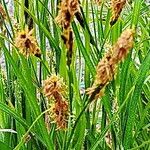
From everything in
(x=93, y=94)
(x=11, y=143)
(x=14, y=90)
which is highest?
(x=93, y=94)

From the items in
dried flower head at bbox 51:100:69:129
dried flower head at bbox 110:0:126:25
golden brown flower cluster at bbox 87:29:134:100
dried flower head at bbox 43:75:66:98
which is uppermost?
dried flower head at bbox 110:0:126:25

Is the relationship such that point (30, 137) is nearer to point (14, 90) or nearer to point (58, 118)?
point (14, 90)

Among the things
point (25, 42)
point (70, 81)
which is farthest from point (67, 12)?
point (70, 81)

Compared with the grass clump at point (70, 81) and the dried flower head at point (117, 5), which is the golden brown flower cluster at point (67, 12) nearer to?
the grass clump at point (70, 81)

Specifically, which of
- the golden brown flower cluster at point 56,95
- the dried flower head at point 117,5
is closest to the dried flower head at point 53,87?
the golden brown flower cluster at point 56,95

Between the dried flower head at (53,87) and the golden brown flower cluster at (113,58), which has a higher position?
the golden brown flower cluster at (113,58)

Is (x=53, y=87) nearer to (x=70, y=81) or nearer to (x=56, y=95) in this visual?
(x=56, y=95)

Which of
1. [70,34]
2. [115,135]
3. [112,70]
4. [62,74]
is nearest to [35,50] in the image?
[70,34]

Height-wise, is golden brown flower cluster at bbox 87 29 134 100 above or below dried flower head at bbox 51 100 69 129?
above

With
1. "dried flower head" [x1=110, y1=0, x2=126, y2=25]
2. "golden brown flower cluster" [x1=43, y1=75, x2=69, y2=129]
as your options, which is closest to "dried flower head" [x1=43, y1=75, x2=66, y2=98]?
"golden brown flower cluster" [x1=43, y1=75, x2=69, y2=129]

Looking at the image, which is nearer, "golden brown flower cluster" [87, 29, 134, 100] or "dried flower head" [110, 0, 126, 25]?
"golden brown flower cluster" [87, 29, 134, 100]

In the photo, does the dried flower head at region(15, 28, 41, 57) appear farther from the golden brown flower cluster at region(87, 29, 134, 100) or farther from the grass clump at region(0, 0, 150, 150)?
the golden brown flower cluster at region(87, 29, 134, 100)
